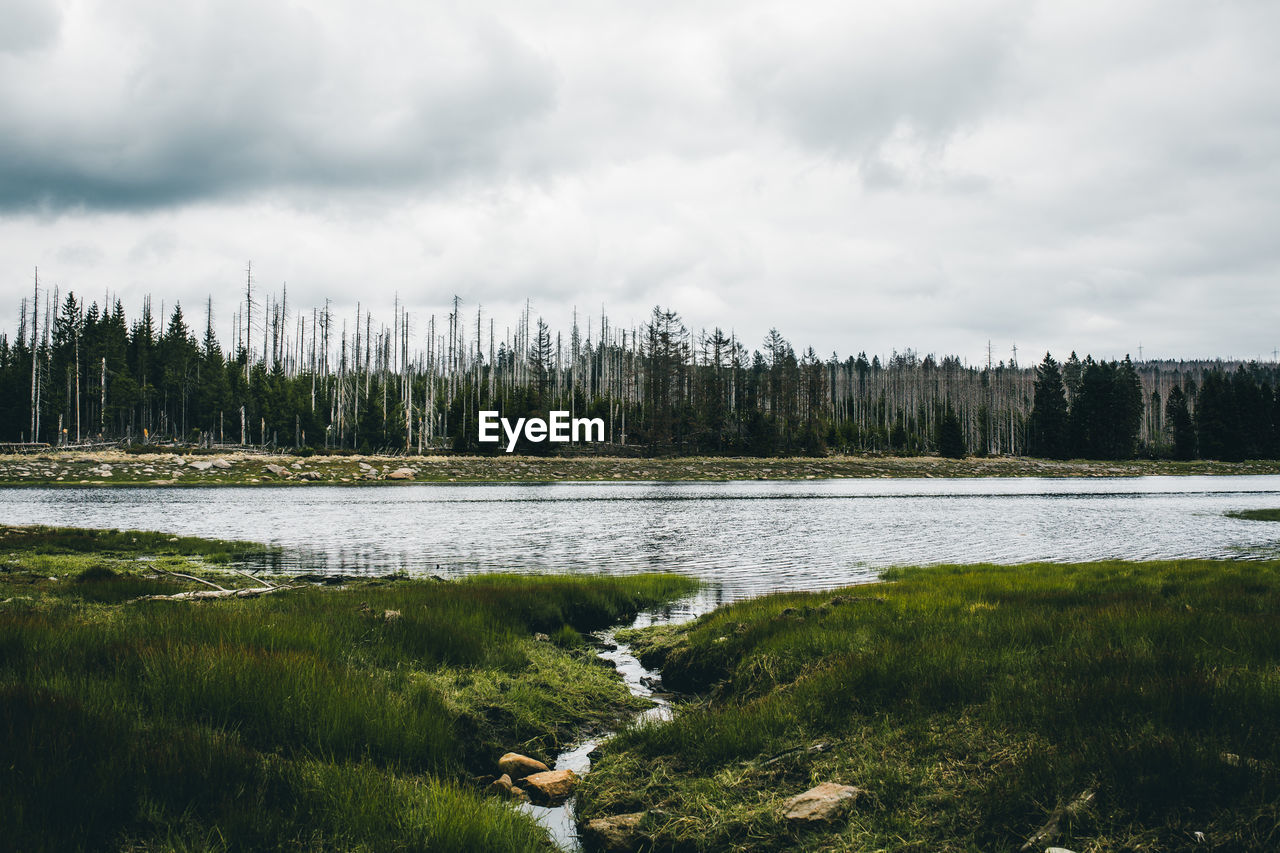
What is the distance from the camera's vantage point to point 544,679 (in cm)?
905

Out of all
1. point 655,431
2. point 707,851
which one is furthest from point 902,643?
point 655,431

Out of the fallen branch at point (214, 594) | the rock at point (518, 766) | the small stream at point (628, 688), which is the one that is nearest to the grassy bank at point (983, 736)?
the small stream at point (628, 688)

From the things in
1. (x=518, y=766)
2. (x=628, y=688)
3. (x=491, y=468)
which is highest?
(x=518, y=766)

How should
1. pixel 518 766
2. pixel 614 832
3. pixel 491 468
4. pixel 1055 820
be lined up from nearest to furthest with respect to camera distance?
1. pixel 1055 820
2. pixel 614 832
3. pixel 518 766
4. pixel 491 468

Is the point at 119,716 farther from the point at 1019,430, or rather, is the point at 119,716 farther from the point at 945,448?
the point at 1019,430

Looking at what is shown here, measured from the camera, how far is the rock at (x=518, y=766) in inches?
264

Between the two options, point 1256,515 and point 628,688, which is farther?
point 1256,515

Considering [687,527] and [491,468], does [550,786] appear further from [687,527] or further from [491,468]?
[491,468]

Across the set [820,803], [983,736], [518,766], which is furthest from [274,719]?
[983,736]

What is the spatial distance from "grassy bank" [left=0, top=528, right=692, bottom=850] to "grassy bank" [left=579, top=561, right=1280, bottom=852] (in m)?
1.43

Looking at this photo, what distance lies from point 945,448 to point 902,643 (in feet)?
344

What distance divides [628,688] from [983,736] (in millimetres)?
4908

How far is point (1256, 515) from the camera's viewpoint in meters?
35.7

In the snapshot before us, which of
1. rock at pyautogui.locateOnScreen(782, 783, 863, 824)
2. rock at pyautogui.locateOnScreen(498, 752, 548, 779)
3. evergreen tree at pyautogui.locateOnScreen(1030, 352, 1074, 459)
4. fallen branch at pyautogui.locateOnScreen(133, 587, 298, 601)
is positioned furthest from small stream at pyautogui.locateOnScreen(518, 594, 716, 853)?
evergreen tree at pyautogui.locateOnScreen(1030, 352, 1074, 459)
